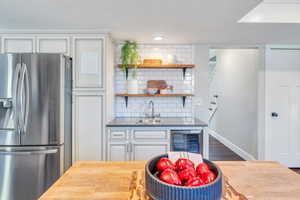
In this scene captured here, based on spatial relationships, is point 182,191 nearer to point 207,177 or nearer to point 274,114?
point 207,177

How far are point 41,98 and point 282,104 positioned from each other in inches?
152

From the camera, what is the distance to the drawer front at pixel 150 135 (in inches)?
102

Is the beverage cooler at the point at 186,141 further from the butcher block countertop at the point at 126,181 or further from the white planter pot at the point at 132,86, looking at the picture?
the butcher block countertop at the point at 126,181

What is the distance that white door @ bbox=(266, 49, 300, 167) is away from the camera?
3258 mm

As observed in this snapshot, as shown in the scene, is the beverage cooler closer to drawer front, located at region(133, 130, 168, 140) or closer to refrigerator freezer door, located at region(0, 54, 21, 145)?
drawer front, located at region(133, 130, 168, 140)

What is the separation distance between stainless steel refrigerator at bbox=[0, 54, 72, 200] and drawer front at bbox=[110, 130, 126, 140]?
0.75 metres

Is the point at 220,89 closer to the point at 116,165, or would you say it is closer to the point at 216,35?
the point at 216,35

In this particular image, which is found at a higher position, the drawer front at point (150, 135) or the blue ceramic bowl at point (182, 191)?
the blue ceramic bowl at point (182, 191)

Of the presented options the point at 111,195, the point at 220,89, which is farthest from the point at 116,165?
the point at 220,89

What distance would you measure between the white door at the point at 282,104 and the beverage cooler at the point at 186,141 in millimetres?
1563

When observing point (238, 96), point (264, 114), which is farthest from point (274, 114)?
point (238, 96)

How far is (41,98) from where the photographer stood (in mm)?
2064

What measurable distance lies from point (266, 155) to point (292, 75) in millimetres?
1531

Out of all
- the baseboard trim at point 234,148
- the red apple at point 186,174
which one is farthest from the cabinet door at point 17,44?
the baseboard trim at point 234,148
